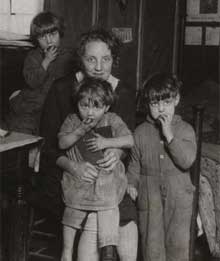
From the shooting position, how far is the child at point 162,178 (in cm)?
296

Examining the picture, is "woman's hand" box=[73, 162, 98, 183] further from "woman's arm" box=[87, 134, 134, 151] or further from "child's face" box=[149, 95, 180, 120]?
"child's face" box=[149, 95, 180, 120]

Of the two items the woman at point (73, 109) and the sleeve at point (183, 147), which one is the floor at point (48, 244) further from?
the sleeve at point (183, 147)

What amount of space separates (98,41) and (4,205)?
4.87 ft

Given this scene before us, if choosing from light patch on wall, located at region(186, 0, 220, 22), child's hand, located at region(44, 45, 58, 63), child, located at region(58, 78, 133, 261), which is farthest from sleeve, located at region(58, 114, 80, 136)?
light patch on wall, located at region(186, 0, 220, 22)

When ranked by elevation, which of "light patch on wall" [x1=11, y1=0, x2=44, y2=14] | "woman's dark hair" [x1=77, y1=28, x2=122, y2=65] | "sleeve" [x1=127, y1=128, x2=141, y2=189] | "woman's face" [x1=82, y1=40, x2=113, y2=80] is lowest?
"sleeve" [x1=127, y1=128, x2=141, y2=189]

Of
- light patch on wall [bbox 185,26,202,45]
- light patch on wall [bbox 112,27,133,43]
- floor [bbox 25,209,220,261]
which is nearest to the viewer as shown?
floor [bbox 25,209,220,261]

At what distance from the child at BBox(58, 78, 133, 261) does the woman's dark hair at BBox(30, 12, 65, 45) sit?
1.07 metres

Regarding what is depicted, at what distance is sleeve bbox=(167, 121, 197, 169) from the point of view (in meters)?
2.90

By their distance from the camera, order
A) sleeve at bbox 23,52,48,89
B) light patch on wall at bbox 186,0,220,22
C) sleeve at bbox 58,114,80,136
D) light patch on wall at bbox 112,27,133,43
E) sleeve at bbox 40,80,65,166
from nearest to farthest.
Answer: sleeve at bbox 58,114,80,136 < sleeve at bbox 40,80,65,166 < sleeve at bbox 23,52,48,89 < light patch on wall at bbox 112,27,133,43 < light patch on wall at bbox 186,0,220,22

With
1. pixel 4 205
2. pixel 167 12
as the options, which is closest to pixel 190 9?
pixel 167 12

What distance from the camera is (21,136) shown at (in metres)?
2.99

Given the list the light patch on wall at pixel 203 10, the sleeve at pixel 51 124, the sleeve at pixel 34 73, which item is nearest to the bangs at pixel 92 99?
the sleeve at pixel 51 124

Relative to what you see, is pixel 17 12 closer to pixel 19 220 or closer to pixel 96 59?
pixel 96 59

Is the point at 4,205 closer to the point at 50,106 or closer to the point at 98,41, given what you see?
the point at 50,106
